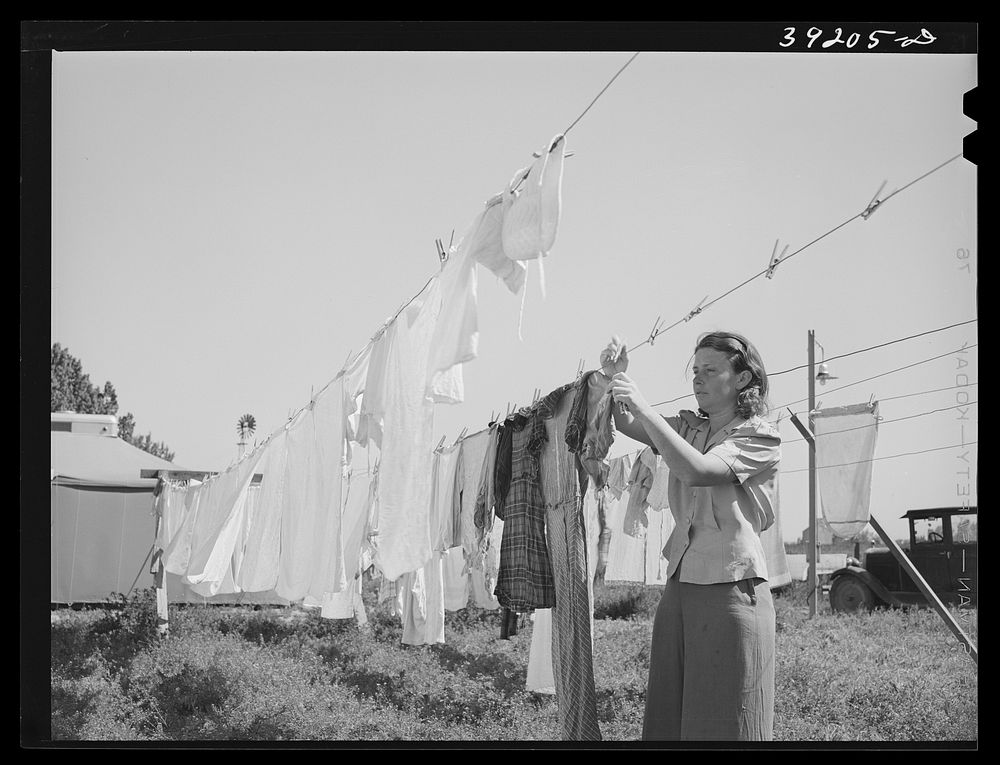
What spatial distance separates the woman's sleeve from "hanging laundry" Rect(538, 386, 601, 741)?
75 cm

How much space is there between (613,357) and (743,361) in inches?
16.8

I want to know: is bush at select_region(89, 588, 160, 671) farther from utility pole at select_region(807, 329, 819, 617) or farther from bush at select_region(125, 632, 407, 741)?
utility pole at select_region(807, 329, 819, 617)

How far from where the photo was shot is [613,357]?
3.01 m

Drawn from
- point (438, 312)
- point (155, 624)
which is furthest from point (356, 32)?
point (155, 624)

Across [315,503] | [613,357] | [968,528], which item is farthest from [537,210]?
[968,528]

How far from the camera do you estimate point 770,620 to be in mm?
2623

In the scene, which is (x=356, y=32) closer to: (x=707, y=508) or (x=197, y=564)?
(x=707, y=508)

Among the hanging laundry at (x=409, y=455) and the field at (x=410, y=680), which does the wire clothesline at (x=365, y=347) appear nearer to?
the hanging laundry at (x=409, y=455)

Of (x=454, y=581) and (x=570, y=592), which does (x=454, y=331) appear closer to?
(x=570, y=592)

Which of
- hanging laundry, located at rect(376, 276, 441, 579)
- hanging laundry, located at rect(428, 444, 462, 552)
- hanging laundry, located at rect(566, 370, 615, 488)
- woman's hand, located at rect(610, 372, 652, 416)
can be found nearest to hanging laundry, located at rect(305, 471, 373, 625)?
hanging laundry, located at rect(428, 444, 462, 552)

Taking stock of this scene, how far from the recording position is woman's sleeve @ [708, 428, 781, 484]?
2.59m

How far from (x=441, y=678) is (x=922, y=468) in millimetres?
3373

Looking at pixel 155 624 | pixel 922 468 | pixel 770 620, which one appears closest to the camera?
pixel 770 620

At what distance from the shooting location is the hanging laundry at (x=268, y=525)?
5.11 metres
